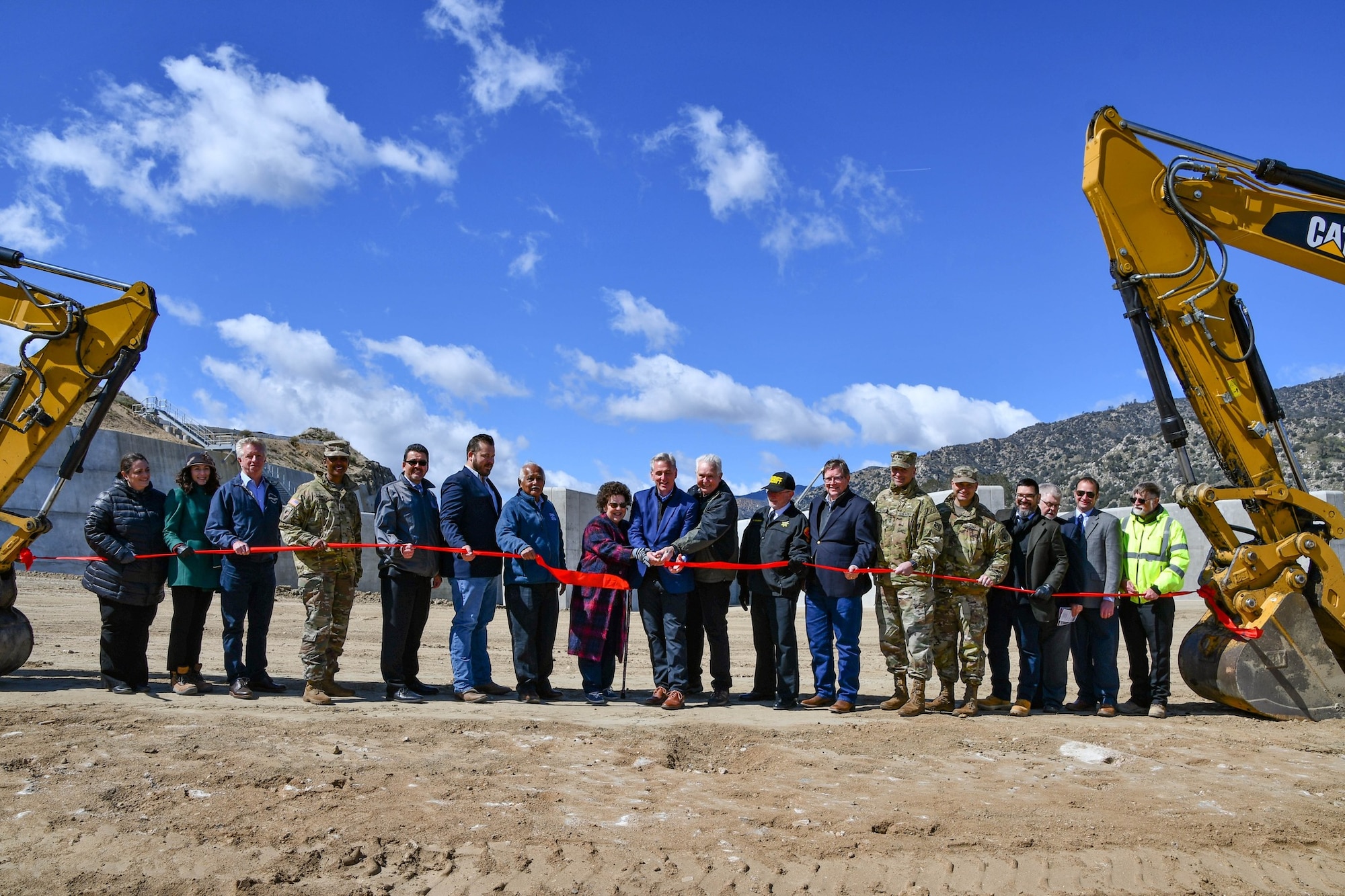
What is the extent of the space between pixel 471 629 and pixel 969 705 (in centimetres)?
390

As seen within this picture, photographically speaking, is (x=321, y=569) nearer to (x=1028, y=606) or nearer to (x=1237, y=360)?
(x=1028, y=606)

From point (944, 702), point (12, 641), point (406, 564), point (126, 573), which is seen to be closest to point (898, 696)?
point (944, 702)

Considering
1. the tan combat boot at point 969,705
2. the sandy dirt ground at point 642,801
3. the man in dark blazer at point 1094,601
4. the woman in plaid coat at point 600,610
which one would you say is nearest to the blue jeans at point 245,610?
the sandy dirt ground at point 642,801

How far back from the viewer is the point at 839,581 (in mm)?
7191

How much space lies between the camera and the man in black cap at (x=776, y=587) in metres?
7.40

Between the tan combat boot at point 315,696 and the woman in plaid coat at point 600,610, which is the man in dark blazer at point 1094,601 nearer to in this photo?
the woman in plaid coat at point 600,610

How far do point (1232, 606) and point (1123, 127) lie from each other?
12.0ft

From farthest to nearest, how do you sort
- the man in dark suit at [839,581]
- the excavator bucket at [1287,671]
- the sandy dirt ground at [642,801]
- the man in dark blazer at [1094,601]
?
the man in dark blazer at [1094,601] → the man in dark suit at [839,581] → the excavator bucket at [1287,671] → the sandy dirt ground at [642,801]

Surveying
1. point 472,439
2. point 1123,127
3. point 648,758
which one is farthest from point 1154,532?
point 472,439

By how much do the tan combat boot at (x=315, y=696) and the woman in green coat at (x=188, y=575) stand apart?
957mm

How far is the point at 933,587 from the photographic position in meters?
7.19

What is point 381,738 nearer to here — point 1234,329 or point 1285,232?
point 1234,329

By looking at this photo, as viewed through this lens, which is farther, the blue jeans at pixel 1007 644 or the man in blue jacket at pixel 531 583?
the blue jeans at pixel 1007 644

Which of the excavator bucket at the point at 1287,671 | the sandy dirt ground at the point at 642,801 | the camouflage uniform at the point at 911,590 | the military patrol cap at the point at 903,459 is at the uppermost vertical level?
the military patrol cap at the point at 903,459
